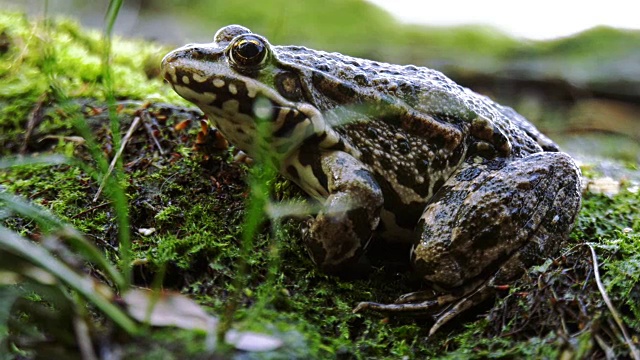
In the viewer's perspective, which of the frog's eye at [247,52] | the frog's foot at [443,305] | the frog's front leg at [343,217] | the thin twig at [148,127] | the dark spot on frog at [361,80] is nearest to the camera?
the frog's foot at [443,305]

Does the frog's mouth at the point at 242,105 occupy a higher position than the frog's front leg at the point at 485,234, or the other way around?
the frog's mouth at the point at 242,105

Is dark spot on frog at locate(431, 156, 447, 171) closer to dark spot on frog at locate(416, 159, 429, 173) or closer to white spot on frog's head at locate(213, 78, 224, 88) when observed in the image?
dark spot on frog at locate(416, 159, 429, 173)

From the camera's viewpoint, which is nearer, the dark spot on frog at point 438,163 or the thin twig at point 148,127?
the dark spot on frog at point 438,163

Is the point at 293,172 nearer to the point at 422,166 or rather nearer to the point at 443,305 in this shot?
the point at 422,166

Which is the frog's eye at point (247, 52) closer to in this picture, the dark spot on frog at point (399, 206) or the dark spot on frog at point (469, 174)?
the dark spot on frog at point (399, 206)

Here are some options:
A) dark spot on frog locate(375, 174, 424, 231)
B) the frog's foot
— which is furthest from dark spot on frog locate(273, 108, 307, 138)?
→ the frog's foot

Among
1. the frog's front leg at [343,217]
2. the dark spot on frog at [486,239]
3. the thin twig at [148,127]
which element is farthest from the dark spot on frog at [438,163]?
the thin twig at [148,127]

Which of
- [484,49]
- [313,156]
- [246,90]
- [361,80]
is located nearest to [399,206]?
[313,156]
